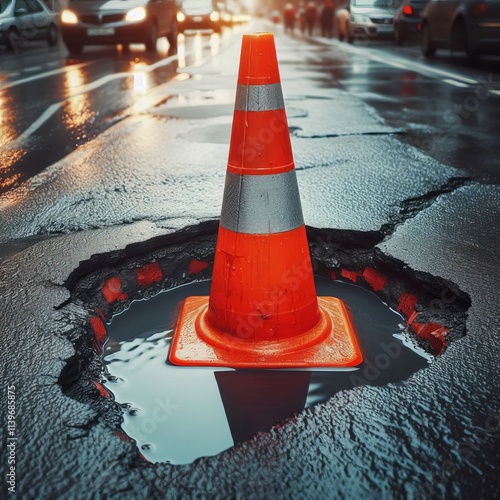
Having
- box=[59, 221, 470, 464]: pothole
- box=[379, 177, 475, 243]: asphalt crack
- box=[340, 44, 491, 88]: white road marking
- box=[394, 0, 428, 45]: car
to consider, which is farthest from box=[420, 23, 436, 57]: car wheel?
box=[59, 221, 470, 464]: pothole

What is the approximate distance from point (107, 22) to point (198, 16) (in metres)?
16.8

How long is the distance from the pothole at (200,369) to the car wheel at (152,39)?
13432 millimetres

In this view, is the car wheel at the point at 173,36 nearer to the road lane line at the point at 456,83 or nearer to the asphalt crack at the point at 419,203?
the road lane line at the point at 456,83

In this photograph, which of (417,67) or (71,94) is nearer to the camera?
(71,94)

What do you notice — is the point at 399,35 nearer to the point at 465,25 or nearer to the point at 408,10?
the point at 408,10

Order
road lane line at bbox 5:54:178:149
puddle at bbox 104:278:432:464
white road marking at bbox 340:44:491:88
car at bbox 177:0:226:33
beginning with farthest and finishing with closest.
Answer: car at bbox 177:0:226:33, white road marking at bbox 340:44:491:88, road lane line at bbox 5:54:178:149, puddle at bbox 104:278:432:464

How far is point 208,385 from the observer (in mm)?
2270

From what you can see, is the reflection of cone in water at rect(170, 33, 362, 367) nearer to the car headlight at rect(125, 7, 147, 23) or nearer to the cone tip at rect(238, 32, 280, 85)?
the cone tip at rect(238, 32, 280, 85)

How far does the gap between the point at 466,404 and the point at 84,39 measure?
15216 millimetres

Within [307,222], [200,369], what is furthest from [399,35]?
[200,369]

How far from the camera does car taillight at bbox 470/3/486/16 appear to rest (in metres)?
10.4

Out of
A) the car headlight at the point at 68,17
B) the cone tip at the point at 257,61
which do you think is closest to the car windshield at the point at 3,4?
the car headlight at the point at 68,17

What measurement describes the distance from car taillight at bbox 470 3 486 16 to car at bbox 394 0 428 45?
22.6ft

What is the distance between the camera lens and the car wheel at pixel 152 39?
15578 mm
